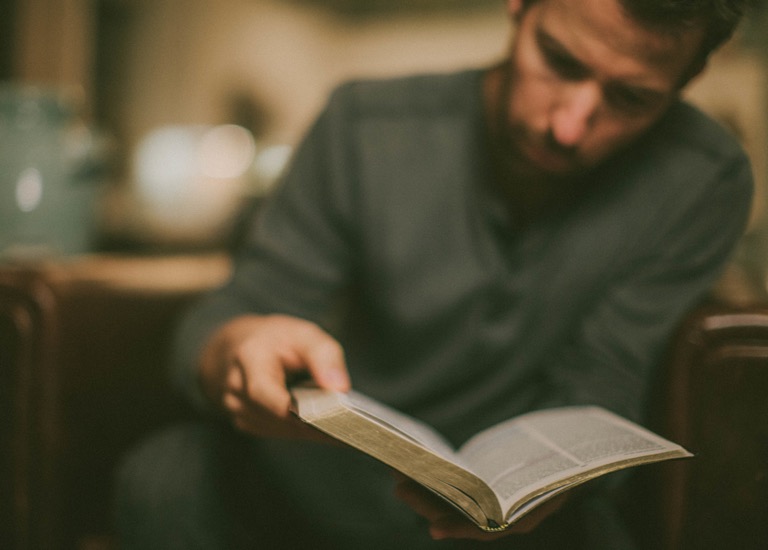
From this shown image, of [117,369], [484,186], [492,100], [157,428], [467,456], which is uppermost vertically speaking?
[492,100]

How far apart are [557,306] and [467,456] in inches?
11.0

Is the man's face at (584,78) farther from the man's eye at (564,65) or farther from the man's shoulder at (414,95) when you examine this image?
the man's shoulder at (414,95)

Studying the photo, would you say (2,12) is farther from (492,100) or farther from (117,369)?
(492,100)

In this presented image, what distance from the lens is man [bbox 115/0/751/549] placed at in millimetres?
638

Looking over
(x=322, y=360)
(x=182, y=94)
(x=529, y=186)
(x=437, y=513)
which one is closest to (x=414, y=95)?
(x=529, y=186)

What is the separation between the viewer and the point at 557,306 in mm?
801

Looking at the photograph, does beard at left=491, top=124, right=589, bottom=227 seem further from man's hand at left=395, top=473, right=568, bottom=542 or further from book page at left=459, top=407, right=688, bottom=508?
man's hand at left=395, top=473, right=568, bottom=542

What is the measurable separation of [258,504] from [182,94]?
3.61 m

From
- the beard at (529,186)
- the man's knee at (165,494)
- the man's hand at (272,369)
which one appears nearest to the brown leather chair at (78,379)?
the man's knee at (165,494)

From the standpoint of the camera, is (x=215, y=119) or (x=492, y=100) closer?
(x=492, y=100)

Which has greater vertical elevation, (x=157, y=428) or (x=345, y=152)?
(x=345, y=152)

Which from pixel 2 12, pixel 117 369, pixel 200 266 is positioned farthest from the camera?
pixel 2 12

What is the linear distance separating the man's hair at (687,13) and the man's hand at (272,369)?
46cm

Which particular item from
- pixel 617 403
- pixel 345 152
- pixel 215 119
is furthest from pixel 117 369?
pixel 215 119
